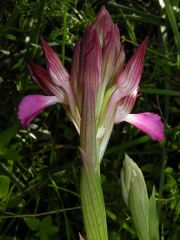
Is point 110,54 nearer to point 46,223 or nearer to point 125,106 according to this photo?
point 125,106

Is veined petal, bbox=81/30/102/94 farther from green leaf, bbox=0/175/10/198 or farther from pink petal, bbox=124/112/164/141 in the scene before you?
green leaf, bbox=0/175/10/198

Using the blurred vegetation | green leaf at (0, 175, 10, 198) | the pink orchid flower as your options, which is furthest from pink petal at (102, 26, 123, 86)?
green leaf at (0, 175, 10, 198)

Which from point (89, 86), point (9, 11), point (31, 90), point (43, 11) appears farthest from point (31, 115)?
point (9, 11)

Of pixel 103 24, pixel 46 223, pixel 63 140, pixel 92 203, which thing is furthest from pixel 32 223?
pixel 103 24

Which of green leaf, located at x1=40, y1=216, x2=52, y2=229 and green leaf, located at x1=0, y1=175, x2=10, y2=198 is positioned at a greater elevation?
green leaf, located at x1=0, y1=175, x2=10, y2=198

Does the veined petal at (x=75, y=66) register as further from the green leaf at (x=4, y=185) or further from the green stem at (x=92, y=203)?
the green leaf at (x=4, y=185)

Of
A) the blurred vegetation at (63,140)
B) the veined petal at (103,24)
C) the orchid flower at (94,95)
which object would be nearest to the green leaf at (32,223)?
the blurred vegetation at (63,140)

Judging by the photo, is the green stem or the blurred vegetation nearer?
the green stem
